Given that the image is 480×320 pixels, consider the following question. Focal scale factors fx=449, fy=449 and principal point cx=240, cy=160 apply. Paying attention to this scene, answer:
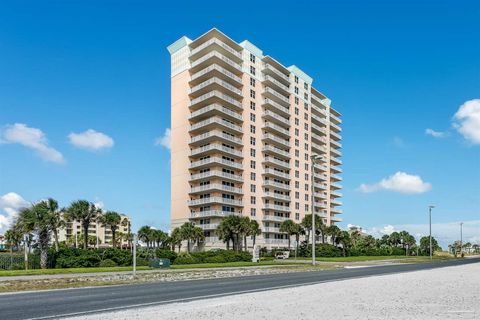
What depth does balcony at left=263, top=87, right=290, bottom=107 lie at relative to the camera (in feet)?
327

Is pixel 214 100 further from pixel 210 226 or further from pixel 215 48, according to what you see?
pixel 210 226

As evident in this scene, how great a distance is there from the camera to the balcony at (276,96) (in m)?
99.7

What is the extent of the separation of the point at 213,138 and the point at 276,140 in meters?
19.1

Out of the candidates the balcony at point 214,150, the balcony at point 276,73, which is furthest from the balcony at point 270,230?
the balcony at point 276,73

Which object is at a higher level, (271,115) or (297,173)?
(271,115)

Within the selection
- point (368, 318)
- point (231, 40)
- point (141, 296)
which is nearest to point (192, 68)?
point (231, 40)

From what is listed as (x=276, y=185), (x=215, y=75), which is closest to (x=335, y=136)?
(x=276, y=185)

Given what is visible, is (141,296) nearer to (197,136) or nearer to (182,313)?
(182,313)

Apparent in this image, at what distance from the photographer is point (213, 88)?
8906cm

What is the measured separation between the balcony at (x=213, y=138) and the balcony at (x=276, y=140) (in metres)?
9.00

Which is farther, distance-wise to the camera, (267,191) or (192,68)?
(267,191)

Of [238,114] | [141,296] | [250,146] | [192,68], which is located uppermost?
[192,68]

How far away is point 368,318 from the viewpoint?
11.4 metres

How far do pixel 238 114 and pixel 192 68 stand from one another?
13.3 m
